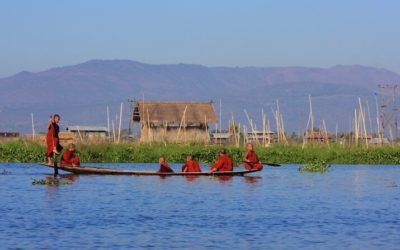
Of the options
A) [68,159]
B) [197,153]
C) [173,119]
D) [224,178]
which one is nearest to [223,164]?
[224,178]

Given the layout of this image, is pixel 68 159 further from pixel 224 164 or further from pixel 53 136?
pixel 224 164

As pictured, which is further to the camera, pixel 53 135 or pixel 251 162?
pixel 251 162

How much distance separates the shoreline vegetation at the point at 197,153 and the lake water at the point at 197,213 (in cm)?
1305

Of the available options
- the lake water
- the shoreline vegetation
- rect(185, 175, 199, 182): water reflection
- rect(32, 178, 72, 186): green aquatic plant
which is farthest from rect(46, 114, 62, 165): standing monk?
the shoreline vegetation

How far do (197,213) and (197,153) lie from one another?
27507 mm

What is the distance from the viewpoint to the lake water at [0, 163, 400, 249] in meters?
19.8

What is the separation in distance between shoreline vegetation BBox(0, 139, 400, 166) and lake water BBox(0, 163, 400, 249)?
13054 millimetres

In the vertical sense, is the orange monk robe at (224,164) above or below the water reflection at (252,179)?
above

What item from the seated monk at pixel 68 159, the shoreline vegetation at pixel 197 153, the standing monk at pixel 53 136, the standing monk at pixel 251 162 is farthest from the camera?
the shoreline vegetation at pixel 197 153

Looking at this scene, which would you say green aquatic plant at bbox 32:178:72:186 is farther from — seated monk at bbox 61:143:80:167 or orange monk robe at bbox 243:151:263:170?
orange monk robe at bbox 243:151:263:170

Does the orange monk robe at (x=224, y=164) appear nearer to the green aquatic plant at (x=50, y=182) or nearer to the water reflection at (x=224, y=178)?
the water reflection at (x=224, y=178)

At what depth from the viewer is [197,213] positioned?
2478cm

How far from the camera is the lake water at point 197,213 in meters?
19.8

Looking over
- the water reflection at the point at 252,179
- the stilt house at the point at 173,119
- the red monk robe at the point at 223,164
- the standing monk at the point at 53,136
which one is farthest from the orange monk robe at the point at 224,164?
the stilt house at the point at 173,119
